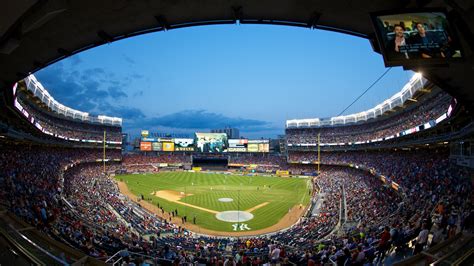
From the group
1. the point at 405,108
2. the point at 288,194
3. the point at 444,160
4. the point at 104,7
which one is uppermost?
the point at 405,108

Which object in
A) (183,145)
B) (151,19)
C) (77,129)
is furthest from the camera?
(183,145)

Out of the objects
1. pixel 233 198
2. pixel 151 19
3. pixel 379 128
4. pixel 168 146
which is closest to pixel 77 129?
pixel 168 146

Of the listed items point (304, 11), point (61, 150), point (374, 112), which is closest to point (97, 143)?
point (61, 150)

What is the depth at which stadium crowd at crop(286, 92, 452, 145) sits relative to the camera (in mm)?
28828

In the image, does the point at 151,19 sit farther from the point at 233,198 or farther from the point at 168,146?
the point at 168,146

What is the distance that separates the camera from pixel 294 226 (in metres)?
25.9

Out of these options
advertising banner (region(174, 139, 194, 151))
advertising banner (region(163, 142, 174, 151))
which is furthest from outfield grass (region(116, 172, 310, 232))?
advertising banner (region(174, 139, 194, 151))

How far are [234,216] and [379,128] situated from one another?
35.8 m

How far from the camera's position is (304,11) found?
607 cm

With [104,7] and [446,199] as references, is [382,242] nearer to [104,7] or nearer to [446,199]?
[446,199]

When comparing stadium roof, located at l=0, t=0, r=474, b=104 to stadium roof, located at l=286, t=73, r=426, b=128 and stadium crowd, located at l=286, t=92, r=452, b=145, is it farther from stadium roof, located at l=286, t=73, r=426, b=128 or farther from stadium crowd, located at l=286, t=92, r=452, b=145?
stadium roof, located at l=286, t=73, r=426, b=128

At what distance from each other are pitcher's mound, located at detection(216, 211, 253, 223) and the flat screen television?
984 inches

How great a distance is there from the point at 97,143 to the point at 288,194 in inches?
1891

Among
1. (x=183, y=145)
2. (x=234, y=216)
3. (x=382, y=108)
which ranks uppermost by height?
(x=382, y=108)
